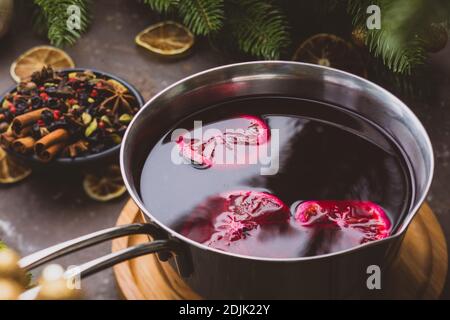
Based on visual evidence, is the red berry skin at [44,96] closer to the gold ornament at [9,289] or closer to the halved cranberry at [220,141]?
the halved cranberry at [220,141]

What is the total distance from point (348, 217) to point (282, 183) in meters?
0.13

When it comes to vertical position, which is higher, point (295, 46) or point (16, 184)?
point (295, 46)

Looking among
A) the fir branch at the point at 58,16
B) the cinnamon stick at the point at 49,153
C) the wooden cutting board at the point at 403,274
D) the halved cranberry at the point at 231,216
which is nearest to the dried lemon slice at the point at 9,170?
the cinnamon stick at the point at 49,153

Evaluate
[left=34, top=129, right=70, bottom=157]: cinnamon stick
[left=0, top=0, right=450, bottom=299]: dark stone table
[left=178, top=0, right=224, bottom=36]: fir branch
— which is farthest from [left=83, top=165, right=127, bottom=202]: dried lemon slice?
[left=178, top=0, right=224, bottom=36]: fir branch

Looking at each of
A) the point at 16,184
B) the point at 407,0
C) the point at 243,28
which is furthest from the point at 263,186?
the point at 16,184

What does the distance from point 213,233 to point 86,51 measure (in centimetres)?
91

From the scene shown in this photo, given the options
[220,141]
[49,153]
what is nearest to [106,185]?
[49,153]

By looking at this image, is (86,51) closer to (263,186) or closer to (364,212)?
(263,186)

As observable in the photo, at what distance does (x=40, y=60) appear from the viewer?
1646 millimetres

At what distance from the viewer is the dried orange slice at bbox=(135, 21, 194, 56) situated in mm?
1671

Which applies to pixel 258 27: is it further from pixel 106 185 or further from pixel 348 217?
pixel 348 217

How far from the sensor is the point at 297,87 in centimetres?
117

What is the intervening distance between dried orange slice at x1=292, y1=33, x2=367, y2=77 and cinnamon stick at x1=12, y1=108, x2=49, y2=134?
2.07 feet

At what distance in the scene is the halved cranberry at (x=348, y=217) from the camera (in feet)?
3.27
